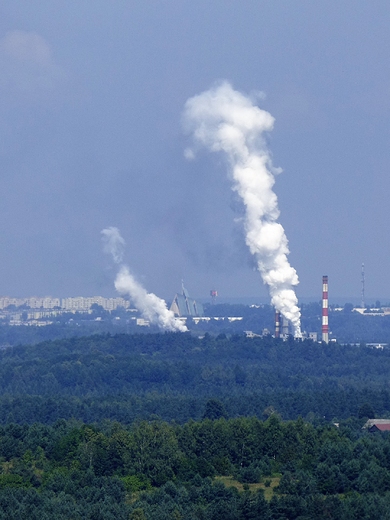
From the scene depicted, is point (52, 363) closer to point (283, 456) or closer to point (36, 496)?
point (283, 456)

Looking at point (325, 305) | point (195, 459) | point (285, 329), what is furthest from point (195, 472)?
point (285, 329)

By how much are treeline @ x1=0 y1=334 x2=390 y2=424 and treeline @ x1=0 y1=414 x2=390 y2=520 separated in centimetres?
1663

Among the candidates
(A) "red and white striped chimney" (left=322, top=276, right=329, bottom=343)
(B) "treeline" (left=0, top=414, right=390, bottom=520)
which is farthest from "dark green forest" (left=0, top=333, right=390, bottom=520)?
(A) "red and white striped chimney" (left=322, top=276, right=329, bottom=343)

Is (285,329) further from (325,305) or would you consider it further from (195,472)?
(195,472)

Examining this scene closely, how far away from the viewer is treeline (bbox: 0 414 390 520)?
47.2 metres

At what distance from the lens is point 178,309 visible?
200 m

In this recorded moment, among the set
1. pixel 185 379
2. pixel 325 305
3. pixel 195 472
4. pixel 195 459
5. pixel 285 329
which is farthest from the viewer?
pixel 285 329

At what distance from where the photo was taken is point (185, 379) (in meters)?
123

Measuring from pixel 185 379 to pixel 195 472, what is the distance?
67253mm

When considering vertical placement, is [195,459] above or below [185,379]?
below

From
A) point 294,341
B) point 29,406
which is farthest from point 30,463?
point 294,341

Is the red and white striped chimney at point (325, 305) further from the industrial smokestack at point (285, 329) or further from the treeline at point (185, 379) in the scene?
the industrial smokestack at point (285, 329)

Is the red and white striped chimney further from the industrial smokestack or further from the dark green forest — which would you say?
the dark green forest

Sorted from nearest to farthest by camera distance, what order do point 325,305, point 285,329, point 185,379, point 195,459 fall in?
point 195,459 < point 185,379 < point 325,305 < point 285,329
